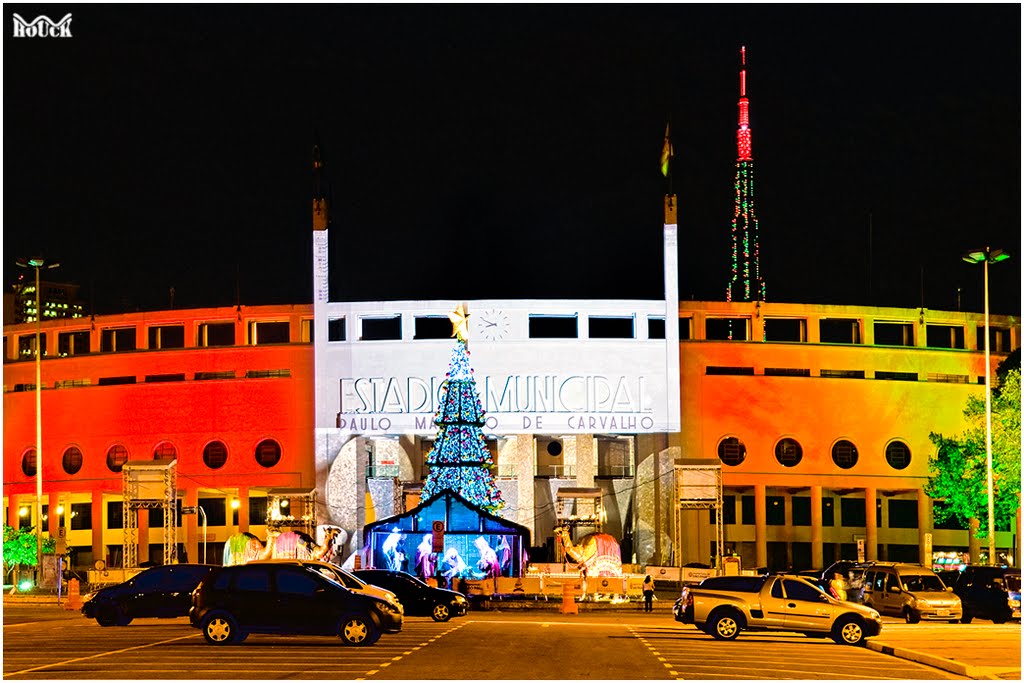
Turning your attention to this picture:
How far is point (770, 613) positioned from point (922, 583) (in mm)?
10129

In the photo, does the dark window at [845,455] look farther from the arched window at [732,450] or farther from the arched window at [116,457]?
the arched window at [116,457]

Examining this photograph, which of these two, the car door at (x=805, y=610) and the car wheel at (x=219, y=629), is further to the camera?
the car door at (x=805, y=610)

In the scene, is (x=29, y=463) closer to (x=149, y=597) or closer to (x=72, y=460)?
(x=72, y=460)

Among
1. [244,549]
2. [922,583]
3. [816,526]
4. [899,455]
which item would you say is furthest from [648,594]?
[899,455]

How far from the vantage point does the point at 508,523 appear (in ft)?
177

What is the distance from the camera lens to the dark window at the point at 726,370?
73.3 meters

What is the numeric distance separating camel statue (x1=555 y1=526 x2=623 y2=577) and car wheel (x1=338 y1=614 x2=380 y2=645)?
20.1 m

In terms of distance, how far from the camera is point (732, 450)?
73688mm

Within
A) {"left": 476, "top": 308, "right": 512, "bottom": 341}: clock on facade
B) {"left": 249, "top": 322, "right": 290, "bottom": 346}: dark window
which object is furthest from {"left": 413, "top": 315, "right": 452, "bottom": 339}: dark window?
{"left": 249, "top": 322, "right": 290, "bottom": 346}: dark window

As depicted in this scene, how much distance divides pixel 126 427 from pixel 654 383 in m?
24.6

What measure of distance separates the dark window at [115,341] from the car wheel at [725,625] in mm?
52766

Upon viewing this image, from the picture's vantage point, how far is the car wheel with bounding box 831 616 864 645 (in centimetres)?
3064

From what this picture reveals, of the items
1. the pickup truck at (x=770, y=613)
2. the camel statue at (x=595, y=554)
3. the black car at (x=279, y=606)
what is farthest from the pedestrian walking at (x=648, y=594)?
the black car at (x=279, y=606)

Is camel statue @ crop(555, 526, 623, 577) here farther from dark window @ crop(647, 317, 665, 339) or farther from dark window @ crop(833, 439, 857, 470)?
dark window @ crop(833, 439, 857, 470)
